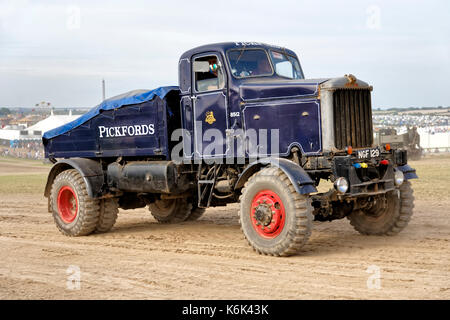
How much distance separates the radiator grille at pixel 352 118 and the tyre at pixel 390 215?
1064 mm

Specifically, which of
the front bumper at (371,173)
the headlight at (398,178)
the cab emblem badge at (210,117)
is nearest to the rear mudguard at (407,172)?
the front bumper at (371,173)

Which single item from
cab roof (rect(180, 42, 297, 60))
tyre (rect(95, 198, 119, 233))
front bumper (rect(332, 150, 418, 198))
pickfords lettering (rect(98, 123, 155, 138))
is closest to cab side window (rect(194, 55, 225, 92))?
cab roof (rect(180, 42, 297, 60))

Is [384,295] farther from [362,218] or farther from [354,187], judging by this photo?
[362,218]

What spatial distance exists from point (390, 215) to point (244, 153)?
8.70ft

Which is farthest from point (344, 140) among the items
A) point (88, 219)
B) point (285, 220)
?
point (88, 219)

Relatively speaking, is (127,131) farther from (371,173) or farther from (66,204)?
Answer: (371,173)

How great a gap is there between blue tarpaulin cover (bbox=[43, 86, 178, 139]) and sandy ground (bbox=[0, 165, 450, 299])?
2.10m

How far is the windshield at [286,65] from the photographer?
32.5 ft

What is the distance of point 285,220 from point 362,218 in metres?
2.29

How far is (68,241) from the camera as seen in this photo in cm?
1033

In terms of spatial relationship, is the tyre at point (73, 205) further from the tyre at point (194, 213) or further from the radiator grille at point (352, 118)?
the radiator grille at point (352, 118)

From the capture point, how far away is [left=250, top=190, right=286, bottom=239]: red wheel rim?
26.6ft

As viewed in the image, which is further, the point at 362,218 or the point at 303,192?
the point at 362,218

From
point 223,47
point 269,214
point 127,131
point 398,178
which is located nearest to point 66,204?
point 127,131
